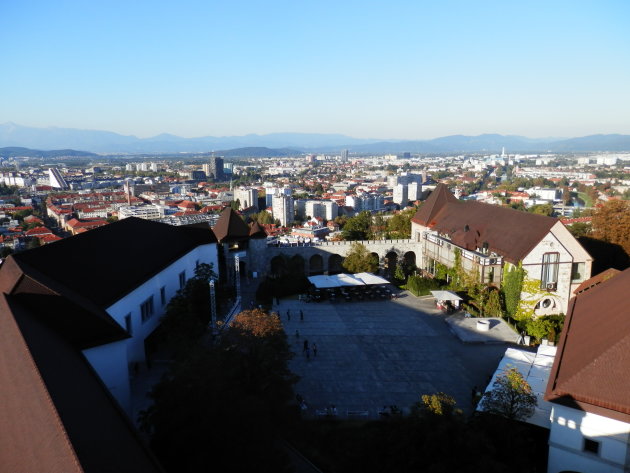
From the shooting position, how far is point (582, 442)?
13320mm

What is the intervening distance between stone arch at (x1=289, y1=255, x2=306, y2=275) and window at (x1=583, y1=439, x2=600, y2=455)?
27.8 meters

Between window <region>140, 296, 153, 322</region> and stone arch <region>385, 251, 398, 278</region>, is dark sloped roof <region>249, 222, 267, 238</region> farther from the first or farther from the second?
window <region>140, 296, 153, 322</region>

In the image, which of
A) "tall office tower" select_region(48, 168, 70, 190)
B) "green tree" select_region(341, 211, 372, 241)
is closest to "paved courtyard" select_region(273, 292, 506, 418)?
"green tree" select_region(341, 211, 372, 241)

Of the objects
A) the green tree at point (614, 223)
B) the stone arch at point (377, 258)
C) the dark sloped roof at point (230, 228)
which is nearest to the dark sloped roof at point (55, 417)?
the dark sloped roof at point (230, 228)

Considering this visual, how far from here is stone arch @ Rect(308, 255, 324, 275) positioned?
137 feet

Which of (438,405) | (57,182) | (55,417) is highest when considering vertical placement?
(55,417)

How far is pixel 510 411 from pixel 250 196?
12260 centimetres

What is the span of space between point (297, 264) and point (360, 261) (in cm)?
568

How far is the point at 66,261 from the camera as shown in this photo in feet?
65.8

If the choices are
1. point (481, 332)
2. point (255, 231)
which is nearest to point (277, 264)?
point (255, 231)

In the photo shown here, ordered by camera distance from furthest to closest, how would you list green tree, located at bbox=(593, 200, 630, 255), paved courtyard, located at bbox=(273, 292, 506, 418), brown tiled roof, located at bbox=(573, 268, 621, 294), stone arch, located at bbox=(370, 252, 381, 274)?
stone arch, located at bbox=(370, 252, 381, 274) → green tree, located at bbox=(593, 200, 630, 255) → brown tiled roof, located at bbox=(573, 268, 621, 294) → paved courtyard, located at bbox=(273, 292, 506, 418)

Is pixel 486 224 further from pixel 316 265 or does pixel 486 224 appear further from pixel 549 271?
pixel 316 265

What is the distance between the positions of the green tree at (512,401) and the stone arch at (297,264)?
83.6 feet

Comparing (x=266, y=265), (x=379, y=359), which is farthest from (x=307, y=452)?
(x=266, y=265)
